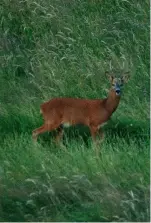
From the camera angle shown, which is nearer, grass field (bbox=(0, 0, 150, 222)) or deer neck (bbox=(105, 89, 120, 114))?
grass field (bbox=(0, 0, 150, 222))

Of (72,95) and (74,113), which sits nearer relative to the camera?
(74,113)

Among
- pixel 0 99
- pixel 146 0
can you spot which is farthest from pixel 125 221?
pixel 146 0

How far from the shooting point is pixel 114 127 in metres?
11.7

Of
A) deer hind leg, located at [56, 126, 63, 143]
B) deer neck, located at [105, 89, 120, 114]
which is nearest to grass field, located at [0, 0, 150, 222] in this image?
deer hind leg, located at [56, 126, 63, 143]

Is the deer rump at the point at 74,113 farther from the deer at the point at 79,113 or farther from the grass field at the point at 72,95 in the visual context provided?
the grass field at the point at 72,95

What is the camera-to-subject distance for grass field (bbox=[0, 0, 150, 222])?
27.4 feet

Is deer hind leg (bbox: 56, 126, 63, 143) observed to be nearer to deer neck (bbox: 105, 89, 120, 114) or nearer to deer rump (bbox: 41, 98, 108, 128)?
deer rump (bbox: 41, 98, 108, 128)

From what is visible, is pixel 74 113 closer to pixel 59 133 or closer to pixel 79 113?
pixel 79 113

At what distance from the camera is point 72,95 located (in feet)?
43.8

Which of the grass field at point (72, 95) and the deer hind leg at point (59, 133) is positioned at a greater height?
the grass field at point (72, 95)

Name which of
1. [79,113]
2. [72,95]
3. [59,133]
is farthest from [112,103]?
[72,95]

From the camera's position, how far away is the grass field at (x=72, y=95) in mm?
8344

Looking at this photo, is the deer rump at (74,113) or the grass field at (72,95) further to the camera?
the deer rump at (74,113)

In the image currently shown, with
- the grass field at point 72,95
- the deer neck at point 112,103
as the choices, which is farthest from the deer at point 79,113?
the grass field at point 72,95
